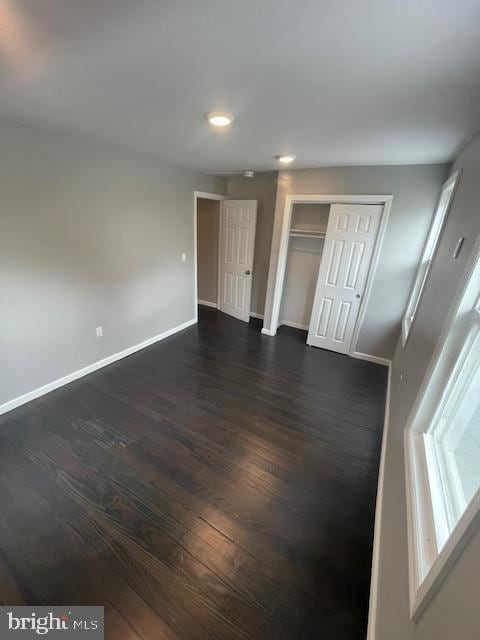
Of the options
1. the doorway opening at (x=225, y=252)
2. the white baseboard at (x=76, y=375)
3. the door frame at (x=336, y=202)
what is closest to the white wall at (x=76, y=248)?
the white baseboard at (x=76, y=375)

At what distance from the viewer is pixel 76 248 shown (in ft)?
8.30

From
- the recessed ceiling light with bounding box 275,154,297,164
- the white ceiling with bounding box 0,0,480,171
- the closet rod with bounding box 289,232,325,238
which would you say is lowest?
the closet rod with bounding box 289,232,325,238

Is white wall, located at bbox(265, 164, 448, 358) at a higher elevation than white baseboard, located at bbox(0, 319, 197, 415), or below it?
higher

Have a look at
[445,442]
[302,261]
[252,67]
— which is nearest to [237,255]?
[302,261]

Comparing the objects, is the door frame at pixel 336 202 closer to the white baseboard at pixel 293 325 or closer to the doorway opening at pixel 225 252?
the white baseboard at pixel 293 325

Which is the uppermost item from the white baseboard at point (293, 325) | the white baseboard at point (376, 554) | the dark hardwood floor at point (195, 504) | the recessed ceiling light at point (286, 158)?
the recessed ceiling light at point (286, 158)

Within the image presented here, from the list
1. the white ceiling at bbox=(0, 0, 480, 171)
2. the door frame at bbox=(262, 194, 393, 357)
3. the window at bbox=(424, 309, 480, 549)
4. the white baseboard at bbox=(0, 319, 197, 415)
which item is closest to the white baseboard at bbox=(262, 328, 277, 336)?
the door frame at bbox=(262, 194, 393, 357)

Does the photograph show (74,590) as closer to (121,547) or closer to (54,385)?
(121,547)

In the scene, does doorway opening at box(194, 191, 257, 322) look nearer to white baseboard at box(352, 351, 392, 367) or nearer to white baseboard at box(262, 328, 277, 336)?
white baseboard at box(262, 328, 277, 336)

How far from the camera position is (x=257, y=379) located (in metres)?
3.01

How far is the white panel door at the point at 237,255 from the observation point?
13.8 ft

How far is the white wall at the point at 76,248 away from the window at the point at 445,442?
2993 millimetres

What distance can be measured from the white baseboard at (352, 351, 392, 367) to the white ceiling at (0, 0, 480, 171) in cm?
242

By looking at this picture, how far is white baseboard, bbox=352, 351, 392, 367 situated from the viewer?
135 inches
